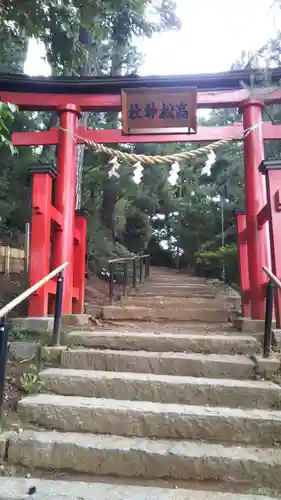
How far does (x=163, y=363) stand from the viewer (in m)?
3.40

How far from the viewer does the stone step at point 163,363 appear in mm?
3311

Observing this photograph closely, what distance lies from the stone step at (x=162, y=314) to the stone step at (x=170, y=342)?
1386 mm

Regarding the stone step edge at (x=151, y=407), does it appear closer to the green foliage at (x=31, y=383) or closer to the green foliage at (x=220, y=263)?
the green foliage at (x=31, y=383)

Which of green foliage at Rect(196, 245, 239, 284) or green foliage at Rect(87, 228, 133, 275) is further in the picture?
green foliage at Rect(87, 228, 133, 275)

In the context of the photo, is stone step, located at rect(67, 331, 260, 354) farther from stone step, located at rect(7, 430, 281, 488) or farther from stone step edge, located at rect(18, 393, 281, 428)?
stone step, located at rect(7, 430, 281, 488)

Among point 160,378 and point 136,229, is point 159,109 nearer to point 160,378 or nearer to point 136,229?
point 160,378

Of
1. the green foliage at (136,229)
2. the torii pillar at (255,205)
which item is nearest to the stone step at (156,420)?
the torii pillar at (255,205)

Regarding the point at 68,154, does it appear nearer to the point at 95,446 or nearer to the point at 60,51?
the point at 60,51

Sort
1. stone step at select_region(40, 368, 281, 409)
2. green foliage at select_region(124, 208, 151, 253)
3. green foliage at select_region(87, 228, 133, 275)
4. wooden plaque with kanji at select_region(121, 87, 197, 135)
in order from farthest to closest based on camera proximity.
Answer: green foliage at select_region(124, 208, 151, 253) → green foliage at select_region(87, 228, 133, 275) → wooden plaque with kanji at select_region(121, 87, 197, 135) → stone step at select_region(40, 368, 281, 409)

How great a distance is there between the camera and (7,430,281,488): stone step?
2449mm

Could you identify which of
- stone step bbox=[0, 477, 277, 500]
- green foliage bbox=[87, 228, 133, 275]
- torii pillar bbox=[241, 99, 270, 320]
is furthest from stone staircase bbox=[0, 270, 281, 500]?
green foliage bbox=[87, 228, 133, 275]

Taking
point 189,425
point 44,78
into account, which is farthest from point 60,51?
point 189,425

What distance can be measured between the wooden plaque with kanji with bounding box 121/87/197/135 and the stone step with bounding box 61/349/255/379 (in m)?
3.26

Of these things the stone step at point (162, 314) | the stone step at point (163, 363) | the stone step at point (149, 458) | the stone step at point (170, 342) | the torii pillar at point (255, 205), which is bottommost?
the stone step at point (149, 458)
